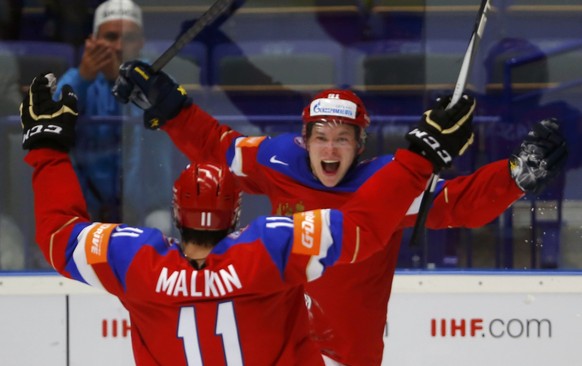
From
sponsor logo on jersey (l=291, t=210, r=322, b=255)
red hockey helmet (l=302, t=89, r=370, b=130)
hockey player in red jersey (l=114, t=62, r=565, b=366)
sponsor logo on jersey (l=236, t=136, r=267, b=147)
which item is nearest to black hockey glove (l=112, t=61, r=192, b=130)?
hockey player in red jersey (l=114, t=62, r=565, b=366)

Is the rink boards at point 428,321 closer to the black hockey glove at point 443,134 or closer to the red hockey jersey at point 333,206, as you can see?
the red hockey jersey at point 333,206

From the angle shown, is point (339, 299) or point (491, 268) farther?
point (491, 268)

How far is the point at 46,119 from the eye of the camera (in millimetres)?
2359

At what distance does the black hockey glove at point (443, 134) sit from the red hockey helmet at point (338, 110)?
74cm

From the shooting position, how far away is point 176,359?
2285 millimetres

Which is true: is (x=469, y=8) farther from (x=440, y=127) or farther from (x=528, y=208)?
(x=440, y=127)

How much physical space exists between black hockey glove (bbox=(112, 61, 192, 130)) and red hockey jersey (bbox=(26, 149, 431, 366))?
770 millimetres

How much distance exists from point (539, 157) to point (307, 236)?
62 cm

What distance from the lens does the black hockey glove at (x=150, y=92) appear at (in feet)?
10.1

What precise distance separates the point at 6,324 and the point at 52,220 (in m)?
1.68

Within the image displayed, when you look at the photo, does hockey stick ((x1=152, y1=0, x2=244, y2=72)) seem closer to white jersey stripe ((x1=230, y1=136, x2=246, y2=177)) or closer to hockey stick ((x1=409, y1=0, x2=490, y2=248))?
white jersey stripe ((x1=230, y1=136, x2=246, y2=177))

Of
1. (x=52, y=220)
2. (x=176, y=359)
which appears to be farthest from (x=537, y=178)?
(x=52, y=220)

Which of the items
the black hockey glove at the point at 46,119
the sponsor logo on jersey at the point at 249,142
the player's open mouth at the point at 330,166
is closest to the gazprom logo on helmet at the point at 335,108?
the player's open mouth at the point at 330,166

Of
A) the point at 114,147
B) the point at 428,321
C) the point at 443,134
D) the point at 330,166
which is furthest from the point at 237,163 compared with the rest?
the point at 443,134
